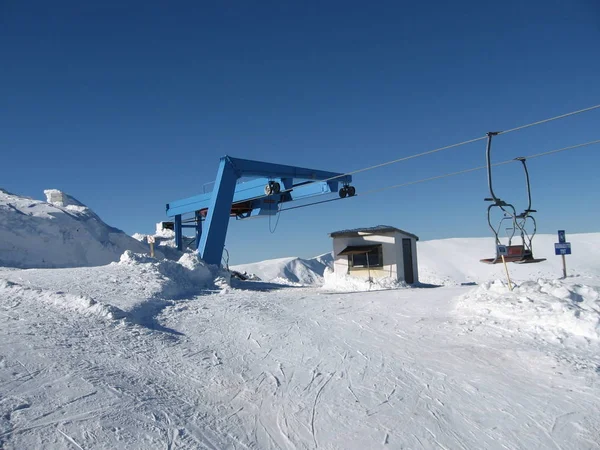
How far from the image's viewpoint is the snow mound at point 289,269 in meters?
42.1

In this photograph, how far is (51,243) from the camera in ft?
94.8

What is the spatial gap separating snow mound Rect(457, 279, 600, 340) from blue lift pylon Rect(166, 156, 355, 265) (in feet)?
24.8

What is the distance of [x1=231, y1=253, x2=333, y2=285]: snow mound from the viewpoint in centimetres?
4209

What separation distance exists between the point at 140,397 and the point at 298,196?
700 inches

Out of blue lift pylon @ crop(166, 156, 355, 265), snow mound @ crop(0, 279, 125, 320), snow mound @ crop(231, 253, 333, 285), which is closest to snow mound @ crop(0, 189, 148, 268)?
blue lift pylon @ crop(166, 156, 355, 265)

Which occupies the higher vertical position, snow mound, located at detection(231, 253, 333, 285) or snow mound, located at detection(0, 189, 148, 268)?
snow mound, located at detection(0, 189, 148, 268)

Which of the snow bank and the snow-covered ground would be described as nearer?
the snow-covered ground

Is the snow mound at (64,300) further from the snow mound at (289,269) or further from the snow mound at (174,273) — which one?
the snow mound at (289,269)

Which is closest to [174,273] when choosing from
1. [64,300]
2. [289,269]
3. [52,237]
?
[64,300]

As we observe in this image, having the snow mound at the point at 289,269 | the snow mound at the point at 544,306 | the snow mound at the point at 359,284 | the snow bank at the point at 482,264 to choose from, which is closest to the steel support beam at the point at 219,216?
the snow mound at the point at 359,284

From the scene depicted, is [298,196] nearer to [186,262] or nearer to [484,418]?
[186,262]

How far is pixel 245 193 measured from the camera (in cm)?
2345

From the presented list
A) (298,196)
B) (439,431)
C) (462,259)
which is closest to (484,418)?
(439,431)

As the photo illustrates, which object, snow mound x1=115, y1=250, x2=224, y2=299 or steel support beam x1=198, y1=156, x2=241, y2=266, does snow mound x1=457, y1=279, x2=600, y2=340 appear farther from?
steel support beam x1=198, y1=156, x2=241, y2=266
